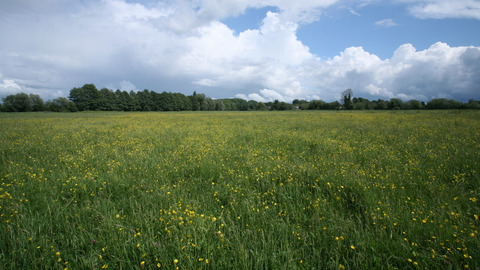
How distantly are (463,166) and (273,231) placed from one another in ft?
20.1

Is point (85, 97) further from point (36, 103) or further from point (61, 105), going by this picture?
point (36, 103)

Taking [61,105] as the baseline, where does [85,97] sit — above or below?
above

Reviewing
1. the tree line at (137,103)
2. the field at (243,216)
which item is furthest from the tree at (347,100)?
the field at (243,216)

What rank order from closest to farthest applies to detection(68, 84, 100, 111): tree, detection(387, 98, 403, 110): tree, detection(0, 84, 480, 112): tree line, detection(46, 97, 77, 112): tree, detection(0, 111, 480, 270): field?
detection(0, 111, 480, 270): field → detection(0, 84, 480, 112): tree line → detection(46, 97, 77, 112): tree → detection(68, 84, 100, 111): tree → detection(387, 98, 403, 110): tree

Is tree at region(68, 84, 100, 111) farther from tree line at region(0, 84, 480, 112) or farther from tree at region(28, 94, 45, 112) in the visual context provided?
tree at region(28, 94, 45, 112)

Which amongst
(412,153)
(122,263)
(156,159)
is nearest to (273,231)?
(122,263)

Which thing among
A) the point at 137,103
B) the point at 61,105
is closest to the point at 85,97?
the point at 61,105

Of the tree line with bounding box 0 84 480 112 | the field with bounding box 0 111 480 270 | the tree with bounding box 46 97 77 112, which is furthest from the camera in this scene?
the tree with bounding box 46 97 77 112

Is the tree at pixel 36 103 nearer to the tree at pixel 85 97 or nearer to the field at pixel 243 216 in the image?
the tree at pixel 85 97

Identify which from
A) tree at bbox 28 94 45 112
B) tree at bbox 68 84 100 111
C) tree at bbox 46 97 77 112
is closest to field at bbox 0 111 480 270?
tree at bbox 46 97 77 112

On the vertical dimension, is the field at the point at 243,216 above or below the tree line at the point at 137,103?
below

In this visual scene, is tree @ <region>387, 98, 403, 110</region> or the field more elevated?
tree @ <region>387, 98, 403, 110</region>

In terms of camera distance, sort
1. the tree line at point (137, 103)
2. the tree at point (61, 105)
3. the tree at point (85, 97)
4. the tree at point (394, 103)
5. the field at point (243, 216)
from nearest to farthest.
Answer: the field at point (243, 216)
the tree line at point (137, 103)
the tree at point (61, 105)
the tree at point (85, 97)
the tree at point (394, 103)

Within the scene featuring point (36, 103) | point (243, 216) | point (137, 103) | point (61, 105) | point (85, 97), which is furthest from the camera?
point (137, 103)
